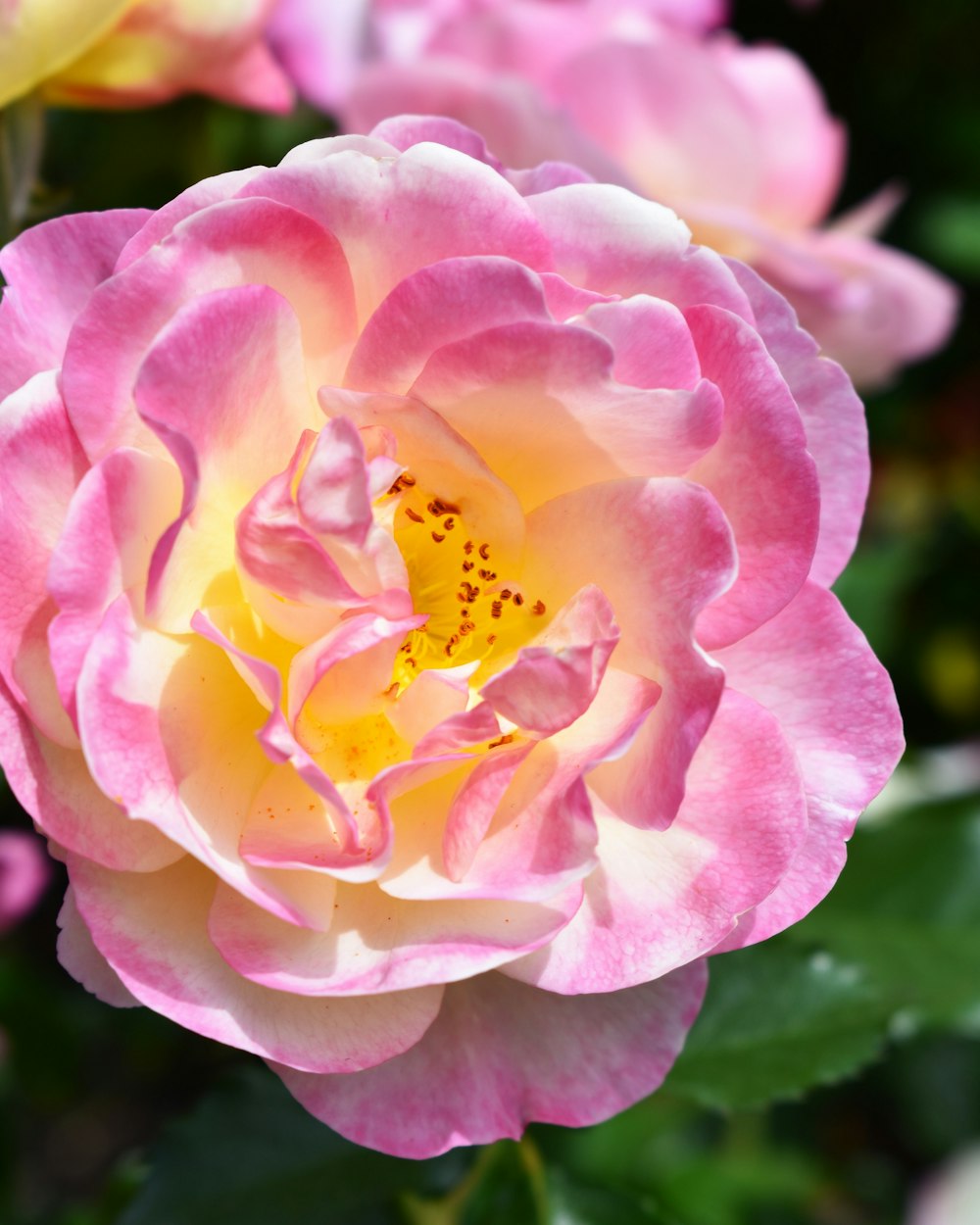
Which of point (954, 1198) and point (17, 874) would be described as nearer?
point (17, 874)

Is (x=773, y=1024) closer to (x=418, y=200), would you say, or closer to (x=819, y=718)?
(x=819, y=718)

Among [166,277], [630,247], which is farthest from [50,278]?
[630,247]

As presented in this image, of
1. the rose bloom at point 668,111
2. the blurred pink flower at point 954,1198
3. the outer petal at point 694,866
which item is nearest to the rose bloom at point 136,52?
the rose bloom at point 668,111

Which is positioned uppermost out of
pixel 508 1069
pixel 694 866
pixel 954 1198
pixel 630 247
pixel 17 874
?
pixel 630 247

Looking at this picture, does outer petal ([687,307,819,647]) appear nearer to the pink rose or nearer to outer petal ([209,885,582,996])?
outer petal ([209,885,582,996])

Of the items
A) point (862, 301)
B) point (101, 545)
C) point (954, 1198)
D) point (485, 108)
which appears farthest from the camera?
point (954, 1198)

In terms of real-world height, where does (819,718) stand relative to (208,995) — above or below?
above

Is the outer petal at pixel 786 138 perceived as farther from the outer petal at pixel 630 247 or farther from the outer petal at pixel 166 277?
the outer petal at pixel 166 277
